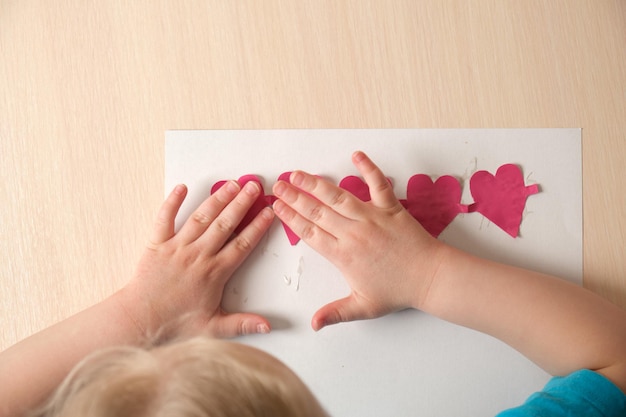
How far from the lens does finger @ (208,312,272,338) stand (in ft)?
1.95

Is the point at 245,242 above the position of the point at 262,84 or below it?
below

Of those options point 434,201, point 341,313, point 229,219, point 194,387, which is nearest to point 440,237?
point 434,201

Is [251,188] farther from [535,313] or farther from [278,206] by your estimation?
[535,313]

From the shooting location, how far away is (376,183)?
23.1 inches

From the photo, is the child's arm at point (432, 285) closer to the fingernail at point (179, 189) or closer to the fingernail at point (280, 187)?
the fingernail at point (280, 187)

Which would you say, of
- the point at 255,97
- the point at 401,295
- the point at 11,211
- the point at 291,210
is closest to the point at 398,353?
the point at 401,295

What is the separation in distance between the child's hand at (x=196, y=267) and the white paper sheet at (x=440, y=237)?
23 mm

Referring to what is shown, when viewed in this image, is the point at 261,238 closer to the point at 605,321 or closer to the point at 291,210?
the point at 291,210

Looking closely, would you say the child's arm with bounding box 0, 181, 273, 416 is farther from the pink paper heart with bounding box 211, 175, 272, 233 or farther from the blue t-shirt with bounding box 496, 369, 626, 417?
the blue t-shirt with bounding box 496, 369, 626, 417

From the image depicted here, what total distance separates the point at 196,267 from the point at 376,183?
0.75 feet

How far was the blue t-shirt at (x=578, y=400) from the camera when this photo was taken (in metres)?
0.46

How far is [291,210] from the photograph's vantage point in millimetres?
599

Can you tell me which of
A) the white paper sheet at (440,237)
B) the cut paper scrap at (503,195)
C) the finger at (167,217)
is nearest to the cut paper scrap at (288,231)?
the white paper sheet at (440,237)

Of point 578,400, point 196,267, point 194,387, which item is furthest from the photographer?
point 196,267
